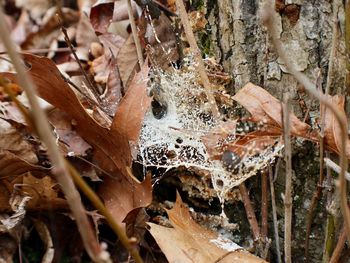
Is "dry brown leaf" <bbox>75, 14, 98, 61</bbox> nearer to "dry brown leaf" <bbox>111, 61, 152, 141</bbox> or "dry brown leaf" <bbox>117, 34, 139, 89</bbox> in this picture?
"dry brown leaf" <bbox>117, 34, 139, 89</bbox>

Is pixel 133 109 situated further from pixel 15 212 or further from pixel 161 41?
pixel 15 212

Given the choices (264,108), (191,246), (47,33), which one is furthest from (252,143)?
(47,33)

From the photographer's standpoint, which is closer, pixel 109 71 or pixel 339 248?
pixel 339 248

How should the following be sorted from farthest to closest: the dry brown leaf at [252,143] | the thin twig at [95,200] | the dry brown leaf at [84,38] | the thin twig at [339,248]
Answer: the dry brown leaf at [84,38] < the dry brown leaf at [252,143] < the thin twig at [339,248] < the thin twig at [95,200]

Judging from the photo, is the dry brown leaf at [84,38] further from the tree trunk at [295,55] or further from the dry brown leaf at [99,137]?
the tree trunk at [295,55]

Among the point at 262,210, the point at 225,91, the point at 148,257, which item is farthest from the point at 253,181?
the point at 148,257

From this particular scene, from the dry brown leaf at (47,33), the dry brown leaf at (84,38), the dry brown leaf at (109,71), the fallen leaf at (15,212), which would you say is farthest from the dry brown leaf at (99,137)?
the dry brown leaf at (47,33)

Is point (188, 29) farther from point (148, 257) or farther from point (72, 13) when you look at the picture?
point (72, 13)
